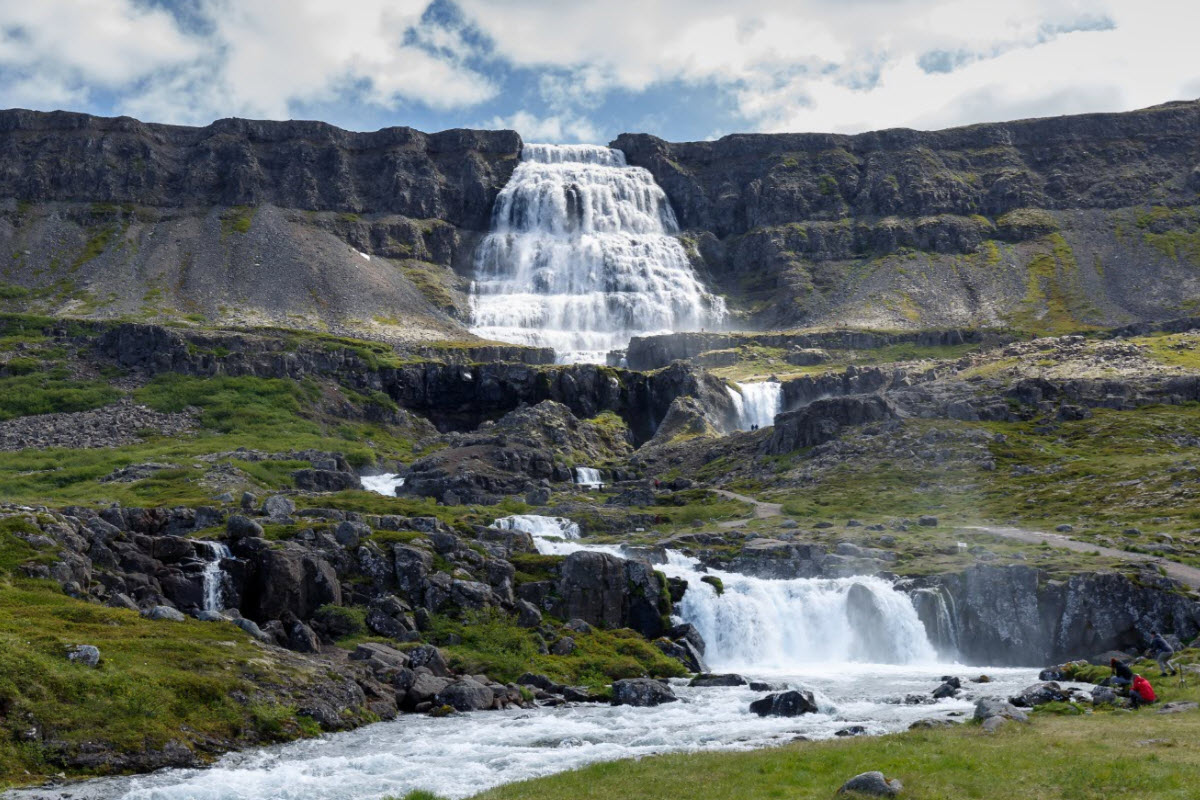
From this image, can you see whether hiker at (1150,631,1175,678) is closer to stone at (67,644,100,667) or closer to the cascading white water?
stone at (67,644,100,667)

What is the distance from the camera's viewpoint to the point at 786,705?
51031mm

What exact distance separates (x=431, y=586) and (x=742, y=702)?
74.9 feet

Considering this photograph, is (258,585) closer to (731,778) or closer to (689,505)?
(731,778)

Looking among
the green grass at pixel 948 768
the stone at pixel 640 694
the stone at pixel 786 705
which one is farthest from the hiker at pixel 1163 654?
the stone at pixel 640 694

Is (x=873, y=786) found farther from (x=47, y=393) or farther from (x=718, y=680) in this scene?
(x=47, y=393)

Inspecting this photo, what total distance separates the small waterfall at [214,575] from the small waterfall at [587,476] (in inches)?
3084

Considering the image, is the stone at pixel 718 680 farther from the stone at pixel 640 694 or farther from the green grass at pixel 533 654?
the stone at pixel 640 694

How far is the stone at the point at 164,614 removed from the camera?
54.6 meters

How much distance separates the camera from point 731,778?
32500mm

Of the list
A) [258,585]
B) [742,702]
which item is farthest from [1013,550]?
[258,585]

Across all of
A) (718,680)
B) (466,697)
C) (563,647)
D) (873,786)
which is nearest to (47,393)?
(563,647)

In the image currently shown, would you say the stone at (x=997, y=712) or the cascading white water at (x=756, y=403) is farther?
the cascading white water at (x=756, y=403)

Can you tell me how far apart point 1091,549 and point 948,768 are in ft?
210

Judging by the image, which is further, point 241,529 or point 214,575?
point 241,529
